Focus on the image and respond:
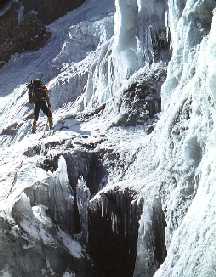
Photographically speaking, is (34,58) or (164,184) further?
(34,58)

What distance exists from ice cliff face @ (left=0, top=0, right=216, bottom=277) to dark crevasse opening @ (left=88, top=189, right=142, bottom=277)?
2cm

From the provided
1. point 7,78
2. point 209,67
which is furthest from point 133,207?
point 7,78

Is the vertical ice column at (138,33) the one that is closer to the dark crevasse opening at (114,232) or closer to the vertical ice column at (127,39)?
the vertical ice column at (127,39)

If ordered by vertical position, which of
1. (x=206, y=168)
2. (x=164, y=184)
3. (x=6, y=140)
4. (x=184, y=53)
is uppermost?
(x=184, y=53)

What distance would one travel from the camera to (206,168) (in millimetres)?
8656

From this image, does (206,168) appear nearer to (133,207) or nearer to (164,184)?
(164,184)

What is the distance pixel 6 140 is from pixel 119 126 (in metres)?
4.85

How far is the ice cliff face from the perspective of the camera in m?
9.11

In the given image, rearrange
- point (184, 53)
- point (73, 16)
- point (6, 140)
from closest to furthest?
1. point (184, 53)
2. point (6, 140)
3. point (73, 16)

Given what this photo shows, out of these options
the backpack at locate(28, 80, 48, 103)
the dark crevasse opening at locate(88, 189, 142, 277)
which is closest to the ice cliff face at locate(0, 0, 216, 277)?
the dark crevasse opening at locate(88, 189, 142, 277)

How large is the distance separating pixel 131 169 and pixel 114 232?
49.4 inches

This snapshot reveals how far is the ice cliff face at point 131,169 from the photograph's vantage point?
29.9 ft

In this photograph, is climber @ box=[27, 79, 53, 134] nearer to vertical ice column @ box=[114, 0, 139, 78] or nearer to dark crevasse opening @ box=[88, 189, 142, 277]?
vertical ice column @ box=[114, 0, 139, 78]

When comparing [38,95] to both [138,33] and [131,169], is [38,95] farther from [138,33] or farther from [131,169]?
[131,169]
